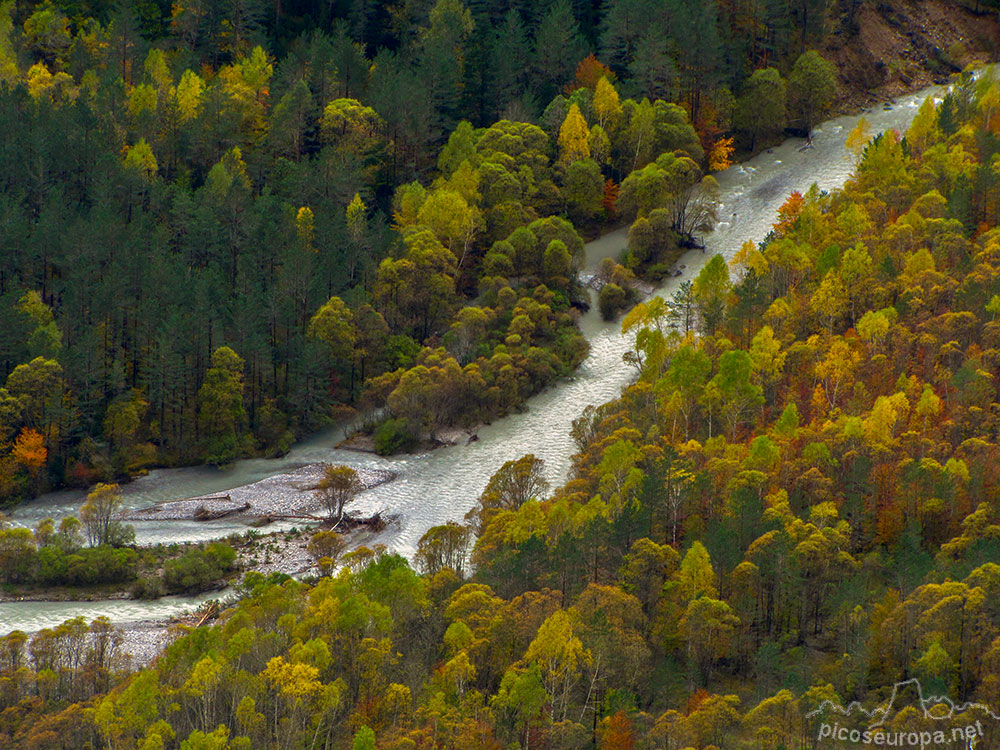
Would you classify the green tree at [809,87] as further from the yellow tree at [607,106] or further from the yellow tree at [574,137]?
the yellow tree at [574,137]

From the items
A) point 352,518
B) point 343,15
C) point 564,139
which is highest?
point 343,15

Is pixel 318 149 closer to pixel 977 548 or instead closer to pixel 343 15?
pixel 343 15

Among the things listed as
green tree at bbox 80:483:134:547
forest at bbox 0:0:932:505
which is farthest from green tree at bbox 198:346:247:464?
green tree at bbox 80:483:134:547

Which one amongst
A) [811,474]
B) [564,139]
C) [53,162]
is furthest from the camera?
[564,139]

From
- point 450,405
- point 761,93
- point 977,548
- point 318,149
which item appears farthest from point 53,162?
point 977,548

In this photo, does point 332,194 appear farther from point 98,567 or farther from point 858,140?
point 858,140

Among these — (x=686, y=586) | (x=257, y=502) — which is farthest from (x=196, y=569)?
(x=686, y=586)
